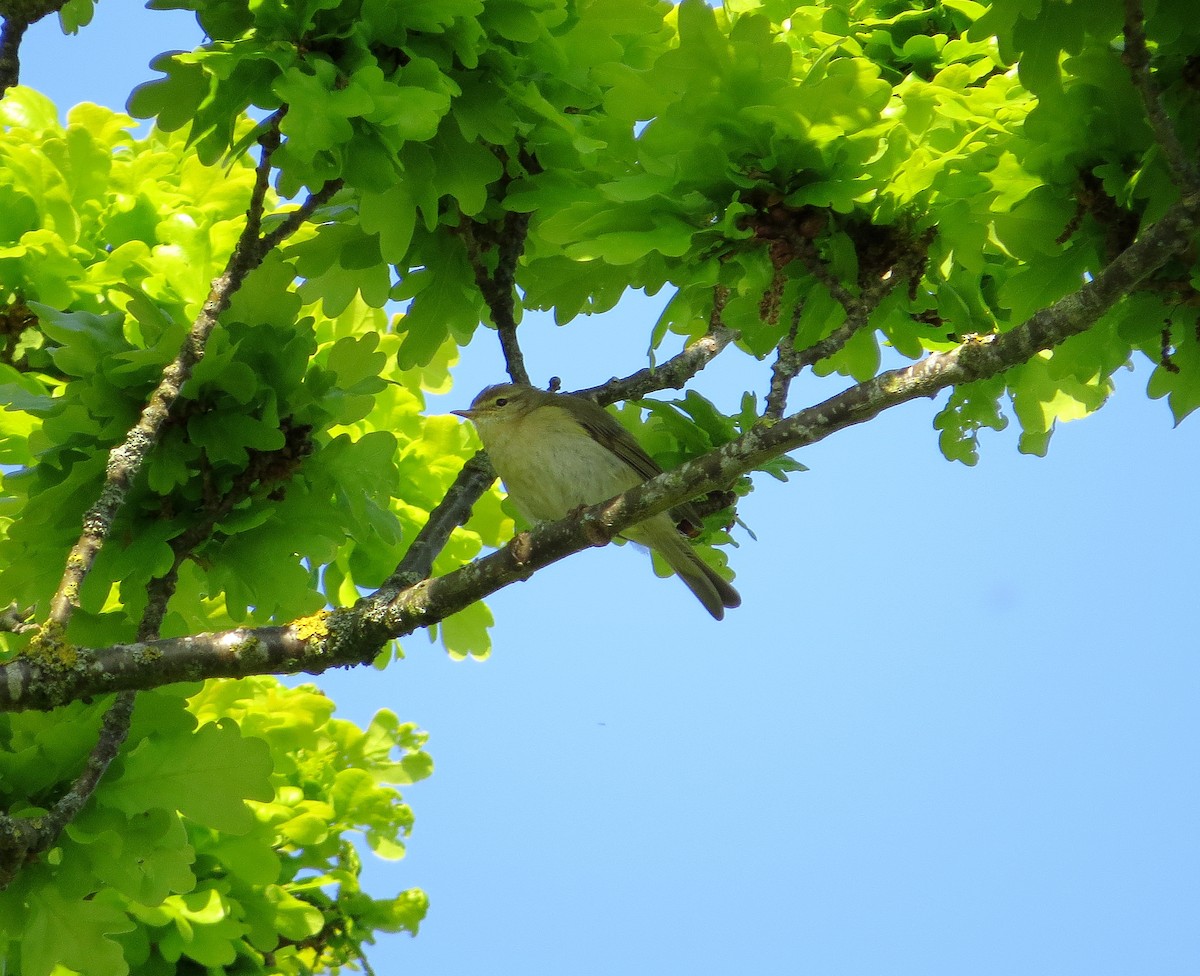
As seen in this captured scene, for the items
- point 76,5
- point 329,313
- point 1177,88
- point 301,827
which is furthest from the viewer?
point 301,827

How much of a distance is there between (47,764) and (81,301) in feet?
6.38

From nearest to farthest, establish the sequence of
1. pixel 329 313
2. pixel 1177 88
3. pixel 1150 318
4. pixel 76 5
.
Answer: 1. pixel 1177 88
2. pixel 1150 318
3. pixel 329 313
4. pixel 76 5

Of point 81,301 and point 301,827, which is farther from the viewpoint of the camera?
point 301,827

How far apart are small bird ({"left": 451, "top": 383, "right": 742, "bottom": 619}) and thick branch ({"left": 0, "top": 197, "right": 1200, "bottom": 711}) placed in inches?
83.0

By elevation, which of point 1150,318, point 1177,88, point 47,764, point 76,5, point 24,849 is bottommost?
point 24,849

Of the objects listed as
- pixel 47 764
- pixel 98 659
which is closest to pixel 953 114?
pixel 98 659

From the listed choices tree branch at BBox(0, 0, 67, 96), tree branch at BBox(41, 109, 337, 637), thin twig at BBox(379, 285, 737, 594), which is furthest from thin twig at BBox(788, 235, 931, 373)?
tree branch at BBox(0, 0, 67, 96)

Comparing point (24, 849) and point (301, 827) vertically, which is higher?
point (301, 827)

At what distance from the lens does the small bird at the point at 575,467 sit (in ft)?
18.3

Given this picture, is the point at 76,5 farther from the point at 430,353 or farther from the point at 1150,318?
the point at 1150,318

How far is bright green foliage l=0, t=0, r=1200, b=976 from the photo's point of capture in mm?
3229

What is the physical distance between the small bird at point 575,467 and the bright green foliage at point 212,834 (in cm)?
130

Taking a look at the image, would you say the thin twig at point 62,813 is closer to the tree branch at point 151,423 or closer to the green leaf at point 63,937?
the green leaf at point 63,937

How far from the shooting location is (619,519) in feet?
10.5
